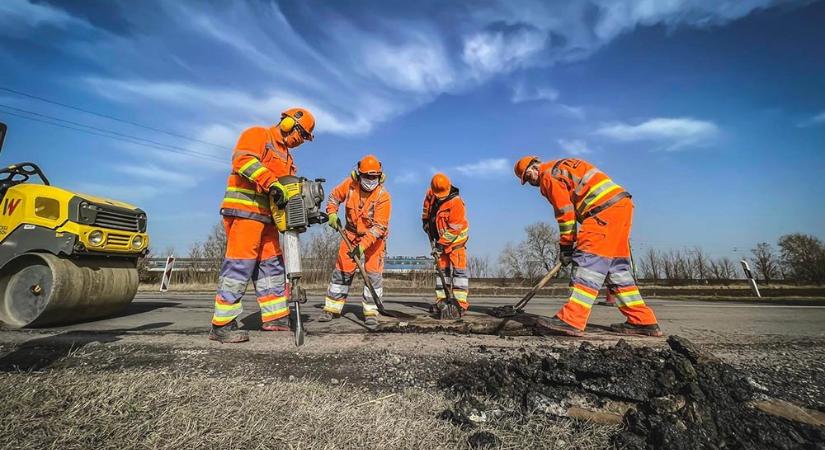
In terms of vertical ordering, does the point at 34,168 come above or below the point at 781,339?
above

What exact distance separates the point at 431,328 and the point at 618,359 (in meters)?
2.02

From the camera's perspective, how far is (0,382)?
2.17 m

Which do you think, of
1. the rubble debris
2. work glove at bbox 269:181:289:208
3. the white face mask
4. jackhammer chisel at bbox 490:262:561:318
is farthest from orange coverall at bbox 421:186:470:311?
the rubble debris

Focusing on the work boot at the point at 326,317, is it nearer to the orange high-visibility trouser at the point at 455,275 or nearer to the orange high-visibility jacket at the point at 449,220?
the orange high-visibility trouser at the point at 455,275

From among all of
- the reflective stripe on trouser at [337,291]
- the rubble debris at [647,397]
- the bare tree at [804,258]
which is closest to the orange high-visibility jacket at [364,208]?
the reflective stripe on trouser at [337,291]

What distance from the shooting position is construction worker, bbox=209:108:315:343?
364 centimetres

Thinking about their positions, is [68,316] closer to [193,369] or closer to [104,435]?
[193,369]

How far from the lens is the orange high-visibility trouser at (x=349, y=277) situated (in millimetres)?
4977

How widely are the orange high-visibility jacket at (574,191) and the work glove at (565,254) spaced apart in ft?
0.25

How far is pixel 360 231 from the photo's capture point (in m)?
5.49

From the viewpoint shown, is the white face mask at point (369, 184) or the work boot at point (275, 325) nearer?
the work boot at point (275, 325)

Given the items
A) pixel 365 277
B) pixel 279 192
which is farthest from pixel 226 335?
pixel 365 277

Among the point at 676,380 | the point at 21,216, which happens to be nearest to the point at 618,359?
the point at 676,380

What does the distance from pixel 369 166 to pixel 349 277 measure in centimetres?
154
